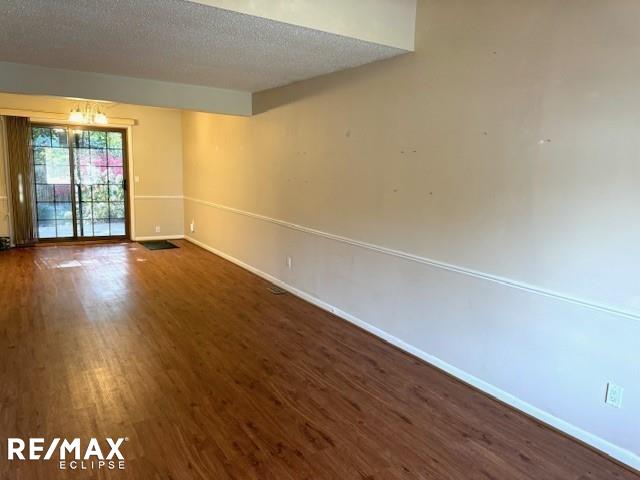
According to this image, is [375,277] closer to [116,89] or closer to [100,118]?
[116,89]

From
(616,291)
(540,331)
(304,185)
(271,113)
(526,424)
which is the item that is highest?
(271,113)

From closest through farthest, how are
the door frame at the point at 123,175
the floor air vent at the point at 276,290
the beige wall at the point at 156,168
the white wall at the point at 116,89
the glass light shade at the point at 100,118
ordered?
the white wall at the point at 116,89 < the floor air vent at the point at 276,290 < the glass light shade at the point at 100,118 < the door frame at the point at 123,175 < the beige wall at the point at 156,168

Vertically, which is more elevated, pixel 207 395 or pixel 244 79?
pixel 244 79

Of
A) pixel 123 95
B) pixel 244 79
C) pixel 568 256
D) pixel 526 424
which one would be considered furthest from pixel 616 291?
pixel 123 95

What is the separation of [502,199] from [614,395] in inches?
48.4

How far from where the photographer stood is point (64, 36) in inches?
126

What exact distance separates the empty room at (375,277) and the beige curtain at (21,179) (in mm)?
2583

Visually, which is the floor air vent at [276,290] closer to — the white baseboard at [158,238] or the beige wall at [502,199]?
the beige wall at [502,199]

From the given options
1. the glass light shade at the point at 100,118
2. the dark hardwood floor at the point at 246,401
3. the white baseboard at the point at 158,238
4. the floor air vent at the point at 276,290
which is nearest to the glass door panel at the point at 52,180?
the glass light shade at the point at 100,118

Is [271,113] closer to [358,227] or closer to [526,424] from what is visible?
[358,227]

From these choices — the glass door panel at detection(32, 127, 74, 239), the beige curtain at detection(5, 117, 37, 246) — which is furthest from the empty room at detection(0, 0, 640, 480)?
the glass door panel at detection(32, 127, 74, 239)

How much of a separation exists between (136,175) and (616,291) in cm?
800

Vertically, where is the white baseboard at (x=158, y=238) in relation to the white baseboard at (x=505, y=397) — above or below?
above

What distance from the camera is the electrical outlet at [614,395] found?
2.22 m
